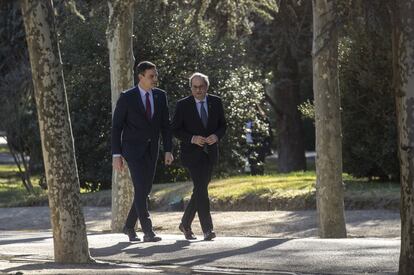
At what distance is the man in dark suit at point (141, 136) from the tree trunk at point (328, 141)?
190cm

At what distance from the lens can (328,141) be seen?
42.2 ft

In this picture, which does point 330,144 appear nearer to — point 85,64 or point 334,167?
point 334,167

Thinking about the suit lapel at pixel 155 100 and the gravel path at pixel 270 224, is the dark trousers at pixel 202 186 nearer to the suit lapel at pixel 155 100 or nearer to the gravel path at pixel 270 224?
the suit lapel at pixel 155 100

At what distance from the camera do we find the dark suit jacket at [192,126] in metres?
12.3

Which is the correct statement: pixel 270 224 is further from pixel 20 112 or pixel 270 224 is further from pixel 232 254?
pixel 20 112

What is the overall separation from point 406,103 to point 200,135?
4469mm

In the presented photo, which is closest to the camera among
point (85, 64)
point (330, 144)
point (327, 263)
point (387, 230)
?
point (327, 263)

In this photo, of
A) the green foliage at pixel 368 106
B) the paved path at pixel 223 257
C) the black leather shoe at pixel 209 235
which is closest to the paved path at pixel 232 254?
the paved path at pixel 223 257

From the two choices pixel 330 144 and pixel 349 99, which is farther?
pixel 349 99

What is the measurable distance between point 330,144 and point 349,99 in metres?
5.86

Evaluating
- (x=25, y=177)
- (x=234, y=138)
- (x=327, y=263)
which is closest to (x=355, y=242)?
(x=327, y=263)

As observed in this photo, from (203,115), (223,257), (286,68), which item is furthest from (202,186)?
(286,68)

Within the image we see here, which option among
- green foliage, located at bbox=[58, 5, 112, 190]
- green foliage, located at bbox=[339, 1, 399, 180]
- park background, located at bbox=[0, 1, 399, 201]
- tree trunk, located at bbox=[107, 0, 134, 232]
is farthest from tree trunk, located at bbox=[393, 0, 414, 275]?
green foliage, located at bbox=[58, 5, 112, 190]

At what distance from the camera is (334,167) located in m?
12.9
